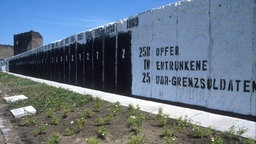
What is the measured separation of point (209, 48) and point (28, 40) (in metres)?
68.4

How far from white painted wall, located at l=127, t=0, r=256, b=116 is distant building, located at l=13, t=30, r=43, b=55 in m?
65.1

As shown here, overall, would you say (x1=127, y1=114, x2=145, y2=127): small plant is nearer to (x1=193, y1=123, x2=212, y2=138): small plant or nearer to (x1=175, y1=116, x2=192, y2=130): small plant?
(x1=175, y1=116, x2=192, y2=130): small plant

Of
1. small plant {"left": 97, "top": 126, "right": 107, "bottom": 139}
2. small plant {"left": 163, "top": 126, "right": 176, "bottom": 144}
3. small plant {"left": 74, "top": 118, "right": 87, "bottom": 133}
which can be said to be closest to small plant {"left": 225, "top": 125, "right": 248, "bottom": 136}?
small plant {"left": 163, "top": 126, "right": 176, "bottom": 144}

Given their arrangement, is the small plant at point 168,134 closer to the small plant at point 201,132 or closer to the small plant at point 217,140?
the small plant at point 201,132

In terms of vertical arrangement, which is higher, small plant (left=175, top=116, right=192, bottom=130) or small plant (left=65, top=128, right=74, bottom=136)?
small plant (left=175, top=116, right=192, bottom=130)

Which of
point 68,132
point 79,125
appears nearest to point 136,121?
point 79,125

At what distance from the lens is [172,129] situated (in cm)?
577

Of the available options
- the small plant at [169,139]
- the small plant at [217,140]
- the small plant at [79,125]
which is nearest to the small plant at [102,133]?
the small plant at [79,125]

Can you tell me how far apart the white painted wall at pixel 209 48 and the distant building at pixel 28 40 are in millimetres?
65143

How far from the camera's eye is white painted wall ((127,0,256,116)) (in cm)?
609

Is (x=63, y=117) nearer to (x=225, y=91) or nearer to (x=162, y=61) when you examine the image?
(x=162, y=61)

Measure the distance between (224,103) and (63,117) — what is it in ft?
14.4

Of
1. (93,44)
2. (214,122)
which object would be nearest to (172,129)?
(214,122)

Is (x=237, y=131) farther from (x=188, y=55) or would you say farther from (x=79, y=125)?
(x=79, y=125)
